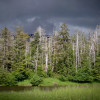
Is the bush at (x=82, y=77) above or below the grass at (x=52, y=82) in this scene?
above

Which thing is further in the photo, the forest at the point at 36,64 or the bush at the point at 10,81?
the forest at the point at 36,64

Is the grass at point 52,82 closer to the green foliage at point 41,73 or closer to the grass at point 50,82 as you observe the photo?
the grass at point 50,82

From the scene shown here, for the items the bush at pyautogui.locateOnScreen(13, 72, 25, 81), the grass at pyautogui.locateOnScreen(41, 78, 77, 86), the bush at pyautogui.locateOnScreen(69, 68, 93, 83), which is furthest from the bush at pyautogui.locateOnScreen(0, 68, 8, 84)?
the bush at pyautogui.locateOnScreen(69, 68, 93, 83)

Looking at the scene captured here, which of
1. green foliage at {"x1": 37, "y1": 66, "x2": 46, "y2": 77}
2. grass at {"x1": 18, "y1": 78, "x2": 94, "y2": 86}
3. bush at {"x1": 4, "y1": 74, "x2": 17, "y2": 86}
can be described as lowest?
A: grass at {"x1": 18, "y1": 78, "x2": 94, "y2": 86}

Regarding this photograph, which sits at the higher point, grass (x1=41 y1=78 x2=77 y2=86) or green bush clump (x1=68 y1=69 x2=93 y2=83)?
green bush clump (x1=68 y1=69 x2=93 y2=83)

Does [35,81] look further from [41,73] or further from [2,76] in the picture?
[2,76]

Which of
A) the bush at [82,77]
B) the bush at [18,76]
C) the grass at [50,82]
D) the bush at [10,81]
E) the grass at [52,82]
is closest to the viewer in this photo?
the bush at [10,81]

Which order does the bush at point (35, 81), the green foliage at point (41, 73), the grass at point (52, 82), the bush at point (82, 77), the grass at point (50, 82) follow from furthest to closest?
the green foliage at point (41, 73), the bush at point (82, 77), the grass at point (52, 82), the grass at point (50, 82), the bush at point (35, 81)

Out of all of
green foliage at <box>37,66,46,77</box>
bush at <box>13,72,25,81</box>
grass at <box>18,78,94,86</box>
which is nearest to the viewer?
bush at <box>13,72,25,81</box>

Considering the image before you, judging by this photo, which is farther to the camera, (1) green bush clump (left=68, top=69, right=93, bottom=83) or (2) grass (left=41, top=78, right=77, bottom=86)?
(1) green bush clump (left=68, top=69, right=93, bottom=83)

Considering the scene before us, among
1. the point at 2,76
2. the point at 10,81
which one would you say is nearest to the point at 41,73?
the point at 10,81

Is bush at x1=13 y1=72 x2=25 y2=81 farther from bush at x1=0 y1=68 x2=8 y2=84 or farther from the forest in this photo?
bush at x1=0 y1=68 x2=8 y2=84

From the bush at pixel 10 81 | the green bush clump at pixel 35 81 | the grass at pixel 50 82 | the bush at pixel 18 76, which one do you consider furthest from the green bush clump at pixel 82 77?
the bush at pixel 10 81

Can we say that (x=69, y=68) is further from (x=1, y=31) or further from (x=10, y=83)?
(x=1, y=31)
